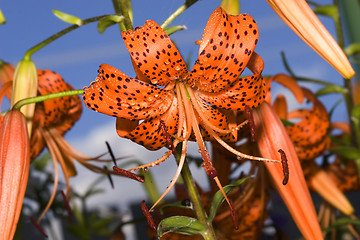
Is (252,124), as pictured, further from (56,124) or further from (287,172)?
(56,124)

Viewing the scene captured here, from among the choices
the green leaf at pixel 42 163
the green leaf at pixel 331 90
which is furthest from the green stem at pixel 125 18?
the green leaf at pixel 42 163

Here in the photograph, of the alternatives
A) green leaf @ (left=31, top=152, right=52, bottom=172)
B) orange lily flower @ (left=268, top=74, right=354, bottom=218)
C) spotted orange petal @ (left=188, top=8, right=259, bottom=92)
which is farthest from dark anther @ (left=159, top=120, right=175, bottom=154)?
green leaf @ (left=31, top=152, right=52, bottom=172)

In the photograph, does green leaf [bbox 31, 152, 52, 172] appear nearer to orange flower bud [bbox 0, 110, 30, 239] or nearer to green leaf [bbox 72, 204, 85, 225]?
green leaf [bbox 72, 204, 85, 225]

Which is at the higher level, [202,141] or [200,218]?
[202,141]

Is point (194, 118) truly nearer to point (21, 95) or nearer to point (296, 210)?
point (296, 210)

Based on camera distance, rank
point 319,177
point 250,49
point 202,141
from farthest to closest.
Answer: point 319,177, point 202,141, point 250,49

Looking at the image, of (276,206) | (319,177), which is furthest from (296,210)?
(276,206)

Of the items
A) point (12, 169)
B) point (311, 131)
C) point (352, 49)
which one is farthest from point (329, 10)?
point (12, 169)
